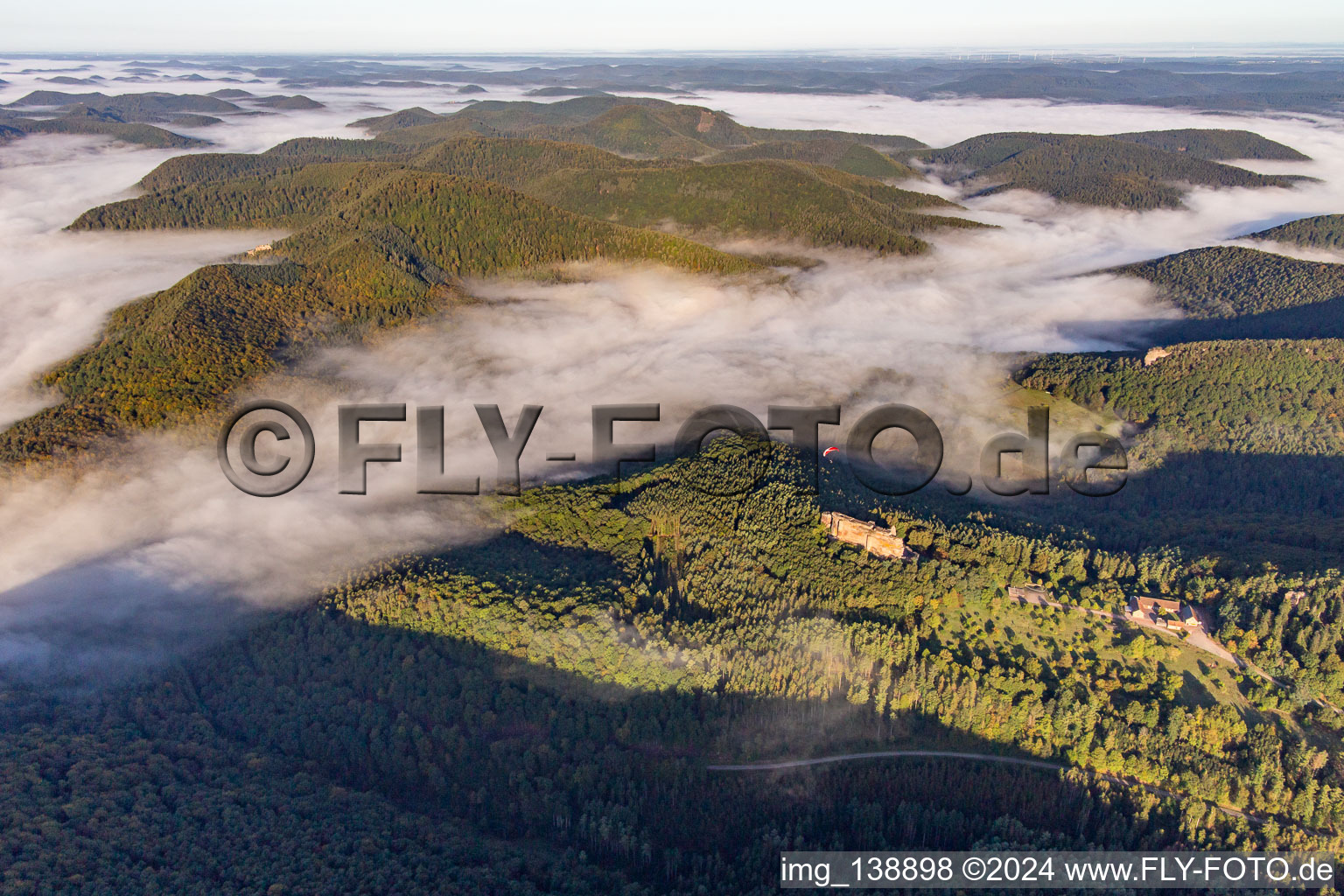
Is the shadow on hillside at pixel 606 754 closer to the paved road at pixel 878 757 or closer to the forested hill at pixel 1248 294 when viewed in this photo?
the paved road at pixel 878 757

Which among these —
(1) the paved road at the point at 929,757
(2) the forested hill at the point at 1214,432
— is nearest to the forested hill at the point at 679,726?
(1) the paved road at the point at 929,757

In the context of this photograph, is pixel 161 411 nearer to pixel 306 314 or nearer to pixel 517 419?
pixel 306 314

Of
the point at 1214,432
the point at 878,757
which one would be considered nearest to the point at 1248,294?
the point at 1214,432

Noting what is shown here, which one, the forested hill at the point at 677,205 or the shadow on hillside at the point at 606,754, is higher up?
the forested hill at the point at 677,205

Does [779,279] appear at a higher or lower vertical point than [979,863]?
higher

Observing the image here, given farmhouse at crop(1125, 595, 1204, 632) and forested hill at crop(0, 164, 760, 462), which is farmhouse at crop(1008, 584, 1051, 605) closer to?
farmhouse at crop(1125, 595, 1204, 632)

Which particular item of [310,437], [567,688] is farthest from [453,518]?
[567,688]

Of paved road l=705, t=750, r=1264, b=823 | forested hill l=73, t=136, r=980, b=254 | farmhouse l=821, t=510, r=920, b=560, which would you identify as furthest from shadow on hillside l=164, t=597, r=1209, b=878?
forested hill l=73, t=136, r=980, b=254

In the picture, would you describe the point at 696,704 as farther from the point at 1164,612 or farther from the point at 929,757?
the point at 1164,612
